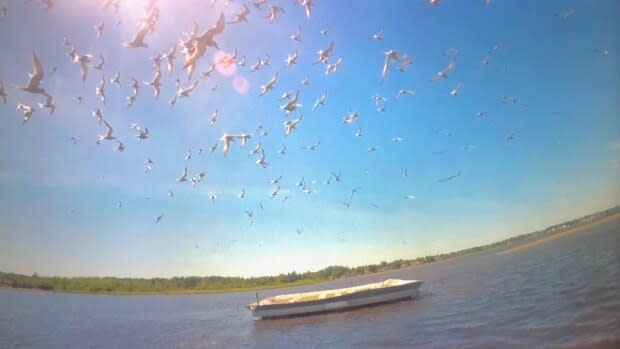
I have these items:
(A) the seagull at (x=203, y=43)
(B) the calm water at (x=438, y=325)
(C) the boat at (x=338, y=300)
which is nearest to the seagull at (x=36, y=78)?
(A) the seagull at (x=203, y=43)

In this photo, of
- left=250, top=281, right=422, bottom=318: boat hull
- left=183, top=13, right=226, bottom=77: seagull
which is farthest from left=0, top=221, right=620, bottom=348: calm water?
left=183, top=13, right=226, bottom=77: seagull

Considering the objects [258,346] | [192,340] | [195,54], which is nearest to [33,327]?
[192,340]

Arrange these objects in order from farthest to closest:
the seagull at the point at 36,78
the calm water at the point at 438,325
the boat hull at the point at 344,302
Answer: the boat hull at the point at 344,302
the calm water at the point at 438,325
the seagull at the point at 36,78

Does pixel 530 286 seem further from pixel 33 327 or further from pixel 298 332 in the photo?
pixel 33 327

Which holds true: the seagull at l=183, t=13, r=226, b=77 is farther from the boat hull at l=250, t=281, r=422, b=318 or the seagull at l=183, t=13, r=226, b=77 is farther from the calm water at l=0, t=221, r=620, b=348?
the boat hull at l=250, t=281, r=422, b=318

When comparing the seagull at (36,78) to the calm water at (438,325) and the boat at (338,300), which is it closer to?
the calm water at (438,325)

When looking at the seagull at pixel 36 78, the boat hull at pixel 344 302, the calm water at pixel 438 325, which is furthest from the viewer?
the boat hull at pixel 344 302

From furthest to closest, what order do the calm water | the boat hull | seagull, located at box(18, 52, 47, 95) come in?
the boat hull, the calm water, seagull, located at box(18, 52, 47, 95)

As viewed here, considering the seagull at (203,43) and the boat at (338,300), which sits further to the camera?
the boat at (338,300)
